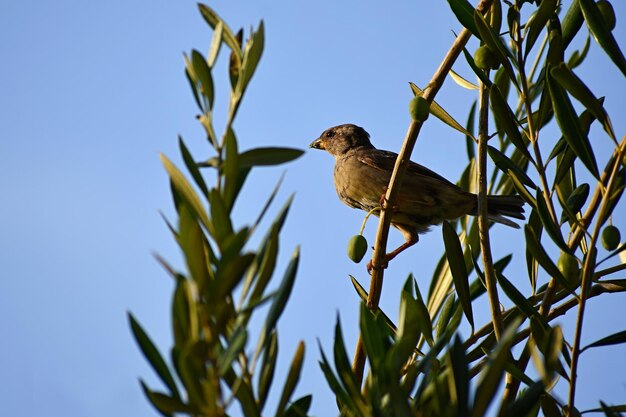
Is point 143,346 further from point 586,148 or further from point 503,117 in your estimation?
point 503,117

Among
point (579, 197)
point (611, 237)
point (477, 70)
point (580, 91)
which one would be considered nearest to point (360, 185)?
point (477, 70)

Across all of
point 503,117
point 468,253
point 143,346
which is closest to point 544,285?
point 468,253

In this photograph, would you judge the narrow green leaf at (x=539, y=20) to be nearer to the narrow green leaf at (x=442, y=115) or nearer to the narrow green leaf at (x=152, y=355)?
the narrow green leaf at (x=442, y=115)

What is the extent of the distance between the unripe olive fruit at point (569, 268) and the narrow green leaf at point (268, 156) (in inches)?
43.2

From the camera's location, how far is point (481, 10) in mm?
3299

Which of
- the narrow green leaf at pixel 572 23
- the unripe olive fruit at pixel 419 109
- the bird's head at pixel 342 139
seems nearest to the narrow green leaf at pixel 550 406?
the unripe olive fruit at pixel 419 109

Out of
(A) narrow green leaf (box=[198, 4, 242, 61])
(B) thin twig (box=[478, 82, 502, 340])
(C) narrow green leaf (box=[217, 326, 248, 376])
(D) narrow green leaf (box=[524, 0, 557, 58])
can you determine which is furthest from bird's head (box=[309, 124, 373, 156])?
(C) narrow green leaf (box=[217, 326, 248, 376])

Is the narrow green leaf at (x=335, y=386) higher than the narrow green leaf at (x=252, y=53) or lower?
lower

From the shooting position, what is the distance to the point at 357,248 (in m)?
3.73

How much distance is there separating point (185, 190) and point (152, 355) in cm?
44

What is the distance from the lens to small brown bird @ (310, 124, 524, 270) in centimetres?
649

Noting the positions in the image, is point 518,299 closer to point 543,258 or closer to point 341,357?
point 543,258

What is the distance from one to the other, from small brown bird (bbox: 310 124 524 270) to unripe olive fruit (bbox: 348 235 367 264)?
2.48 metres

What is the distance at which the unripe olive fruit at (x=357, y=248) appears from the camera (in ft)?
12.2
